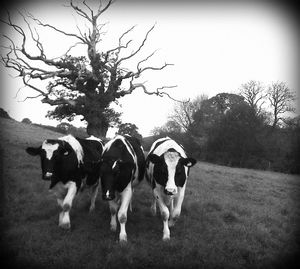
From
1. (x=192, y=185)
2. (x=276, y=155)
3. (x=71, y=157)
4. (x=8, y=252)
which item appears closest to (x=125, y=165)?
(x=71, y=157)

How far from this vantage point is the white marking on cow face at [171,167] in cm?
693

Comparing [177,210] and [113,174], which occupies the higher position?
[113,174]

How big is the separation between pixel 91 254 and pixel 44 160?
248cm

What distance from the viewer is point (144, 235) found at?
7301 mm

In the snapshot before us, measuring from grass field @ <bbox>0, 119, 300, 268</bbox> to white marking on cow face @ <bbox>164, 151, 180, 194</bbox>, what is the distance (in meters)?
1.16

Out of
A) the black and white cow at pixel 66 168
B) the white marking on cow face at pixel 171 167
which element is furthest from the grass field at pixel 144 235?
the white marking on cow face at pixel 171 167

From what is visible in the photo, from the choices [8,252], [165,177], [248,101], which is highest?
[248,101]

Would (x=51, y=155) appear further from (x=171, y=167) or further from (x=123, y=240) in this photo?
(x=171, y=167)

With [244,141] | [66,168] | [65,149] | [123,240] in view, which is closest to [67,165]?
[66,168]

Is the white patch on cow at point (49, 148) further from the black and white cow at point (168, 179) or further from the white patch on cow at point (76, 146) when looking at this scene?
the black and white cow at point (168, 179)

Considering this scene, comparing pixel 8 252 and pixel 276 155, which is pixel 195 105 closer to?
pixel 276 155

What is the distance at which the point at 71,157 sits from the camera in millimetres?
8031

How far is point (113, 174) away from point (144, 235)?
1.64 metres

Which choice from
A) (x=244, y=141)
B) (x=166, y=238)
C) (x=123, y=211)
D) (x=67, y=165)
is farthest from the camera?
(x=244, y=141)
